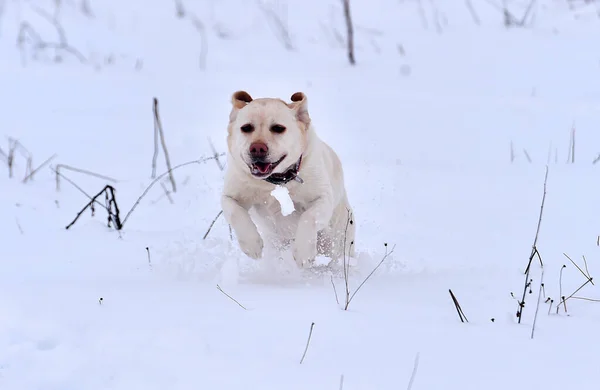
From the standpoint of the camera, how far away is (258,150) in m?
4.06

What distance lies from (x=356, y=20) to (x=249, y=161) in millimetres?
11312

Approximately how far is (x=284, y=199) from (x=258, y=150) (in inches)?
25.9

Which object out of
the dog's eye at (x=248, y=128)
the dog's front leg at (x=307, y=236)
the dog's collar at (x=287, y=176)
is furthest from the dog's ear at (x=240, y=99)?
the dog's front leg at (x=307, y=236)

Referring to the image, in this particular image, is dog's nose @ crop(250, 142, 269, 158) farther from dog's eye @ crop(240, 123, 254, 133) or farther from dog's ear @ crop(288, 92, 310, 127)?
dog's ear @ crop(288, 92, 310, 127)

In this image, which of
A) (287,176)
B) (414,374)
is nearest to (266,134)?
(287,176)

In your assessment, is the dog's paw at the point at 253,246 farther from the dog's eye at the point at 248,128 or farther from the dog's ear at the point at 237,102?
the dog's ear at the point at 237,102

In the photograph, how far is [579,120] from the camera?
8539 mm

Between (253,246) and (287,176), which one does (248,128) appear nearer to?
(287,176)

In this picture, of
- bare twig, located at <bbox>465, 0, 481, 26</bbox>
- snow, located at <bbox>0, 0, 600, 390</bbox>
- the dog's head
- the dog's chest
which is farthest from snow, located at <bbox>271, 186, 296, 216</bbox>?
bare twig, located at <bbox>465, 0, 481, 26</bbox>

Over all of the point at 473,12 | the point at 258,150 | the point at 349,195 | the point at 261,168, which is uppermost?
the point at 473,12

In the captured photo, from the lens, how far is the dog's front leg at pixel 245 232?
4.32 m

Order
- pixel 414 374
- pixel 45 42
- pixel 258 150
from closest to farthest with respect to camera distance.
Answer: pixel 414 374 < pixel 258 150 < pixel 45 42

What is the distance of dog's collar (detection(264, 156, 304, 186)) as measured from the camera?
439 cm

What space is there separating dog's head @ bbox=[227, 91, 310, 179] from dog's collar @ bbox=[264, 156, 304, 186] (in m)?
0.05
